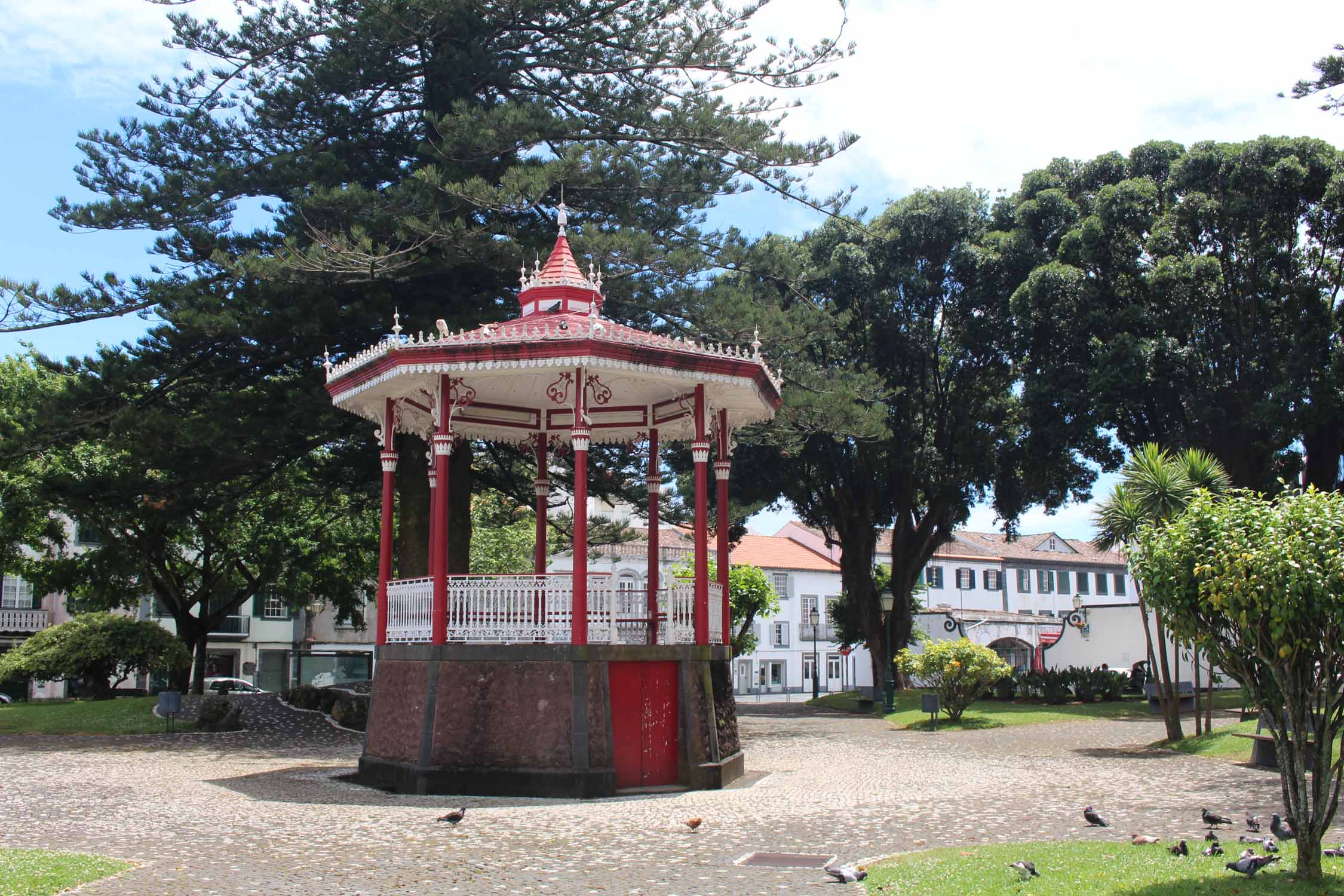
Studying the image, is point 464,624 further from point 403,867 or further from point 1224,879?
point 1224,879

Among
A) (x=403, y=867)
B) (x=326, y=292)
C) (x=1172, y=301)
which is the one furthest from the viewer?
(x=1172, y=301)

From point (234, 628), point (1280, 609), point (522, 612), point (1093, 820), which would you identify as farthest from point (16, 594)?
point (1280, 609)

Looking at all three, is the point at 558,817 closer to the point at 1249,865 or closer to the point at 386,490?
the point at 386,490

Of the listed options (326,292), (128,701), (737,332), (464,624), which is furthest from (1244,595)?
(128,701)

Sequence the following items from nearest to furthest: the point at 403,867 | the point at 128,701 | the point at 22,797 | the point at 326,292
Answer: the point at 403,867
the point at 22,797
the point at 326,292
the point at 128,701

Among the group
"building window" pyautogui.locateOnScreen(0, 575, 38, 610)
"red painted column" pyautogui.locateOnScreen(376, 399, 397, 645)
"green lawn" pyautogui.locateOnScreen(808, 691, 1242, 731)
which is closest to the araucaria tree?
"red painted column" pyautogui.locateOnScreen(376, 399, 397, 645)

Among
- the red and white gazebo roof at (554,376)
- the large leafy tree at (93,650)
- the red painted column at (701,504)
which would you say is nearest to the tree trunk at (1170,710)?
the red and white gazebo roof at (554,376)

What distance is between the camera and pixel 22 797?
1384cm

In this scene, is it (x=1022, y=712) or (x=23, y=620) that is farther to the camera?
(x=23, y=620)

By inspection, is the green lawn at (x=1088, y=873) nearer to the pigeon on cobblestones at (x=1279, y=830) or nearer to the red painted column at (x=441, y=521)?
the pigeon on cobblestones at (x=1279, y=830)

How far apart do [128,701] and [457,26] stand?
17.5 meters

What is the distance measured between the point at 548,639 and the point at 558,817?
2.98 metres

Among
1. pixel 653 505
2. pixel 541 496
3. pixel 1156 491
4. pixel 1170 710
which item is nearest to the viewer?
pixel 653 505

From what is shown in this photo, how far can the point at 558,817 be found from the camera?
39.9 ft
